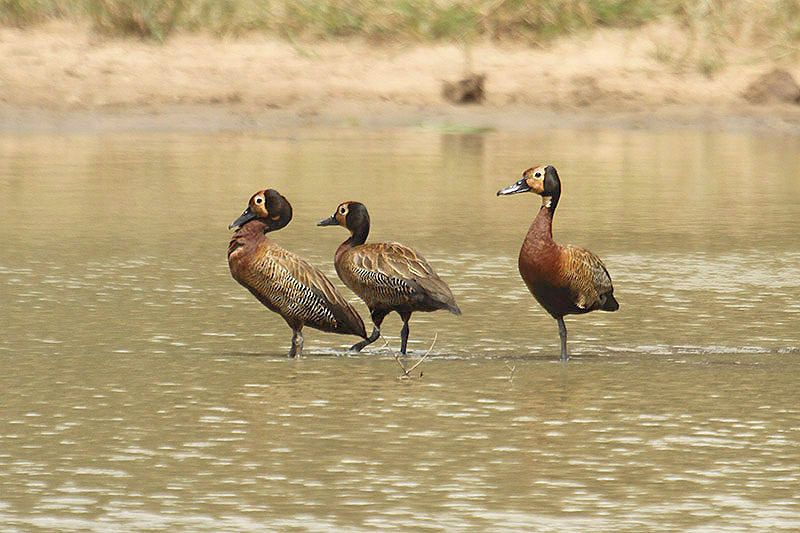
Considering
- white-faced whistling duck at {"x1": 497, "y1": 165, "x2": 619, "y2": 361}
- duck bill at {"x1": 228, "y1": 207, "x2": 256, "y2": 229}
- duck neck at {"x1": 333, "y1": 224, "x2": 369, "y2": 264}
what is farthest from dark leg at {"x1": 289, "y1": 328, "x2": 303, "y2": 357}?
white-faced whistling duck at {"x1": 497, "y1": 165, "x2": 619, "y2": 361}

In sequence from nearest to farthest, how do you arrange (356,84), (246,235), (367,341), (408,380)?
(408,380) → (246,235) → (367,341) → (356,84)

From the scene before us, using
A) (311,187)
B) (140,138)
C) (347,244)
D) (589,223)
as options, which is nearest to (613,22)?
(140,138)

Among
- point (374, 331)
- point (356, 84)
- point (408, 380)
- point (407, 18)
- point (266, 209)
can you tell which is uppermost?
point (407, 18)

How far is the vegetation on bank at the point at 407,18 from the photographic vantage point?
2336 cm

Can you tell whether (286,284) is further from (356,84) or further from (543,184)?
(356,84)

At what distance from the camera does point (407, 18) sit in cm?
2359

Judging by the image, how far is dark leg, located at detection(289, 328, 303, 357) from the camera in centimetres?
785

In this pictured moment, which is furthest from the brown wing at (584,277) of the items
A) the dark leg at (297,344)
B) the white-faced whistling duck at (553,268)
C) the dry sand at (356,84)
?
the dry sand at (356,84)

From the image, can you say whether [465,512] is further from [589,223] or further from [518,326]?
[589,223]

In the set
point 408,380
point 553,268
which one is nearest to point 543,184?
point 553,268

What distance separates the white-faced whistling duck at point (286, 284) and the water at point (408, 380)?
0.63ft

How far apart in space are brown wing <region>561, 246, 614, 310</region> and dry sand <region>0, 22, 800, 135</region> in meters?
12.9

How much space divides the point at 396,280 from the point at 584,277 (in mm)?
816

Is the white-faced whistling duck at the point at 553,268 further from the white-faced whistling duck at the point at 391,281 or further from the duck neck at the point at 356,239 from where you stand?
the duck neck at the point at 356,239
